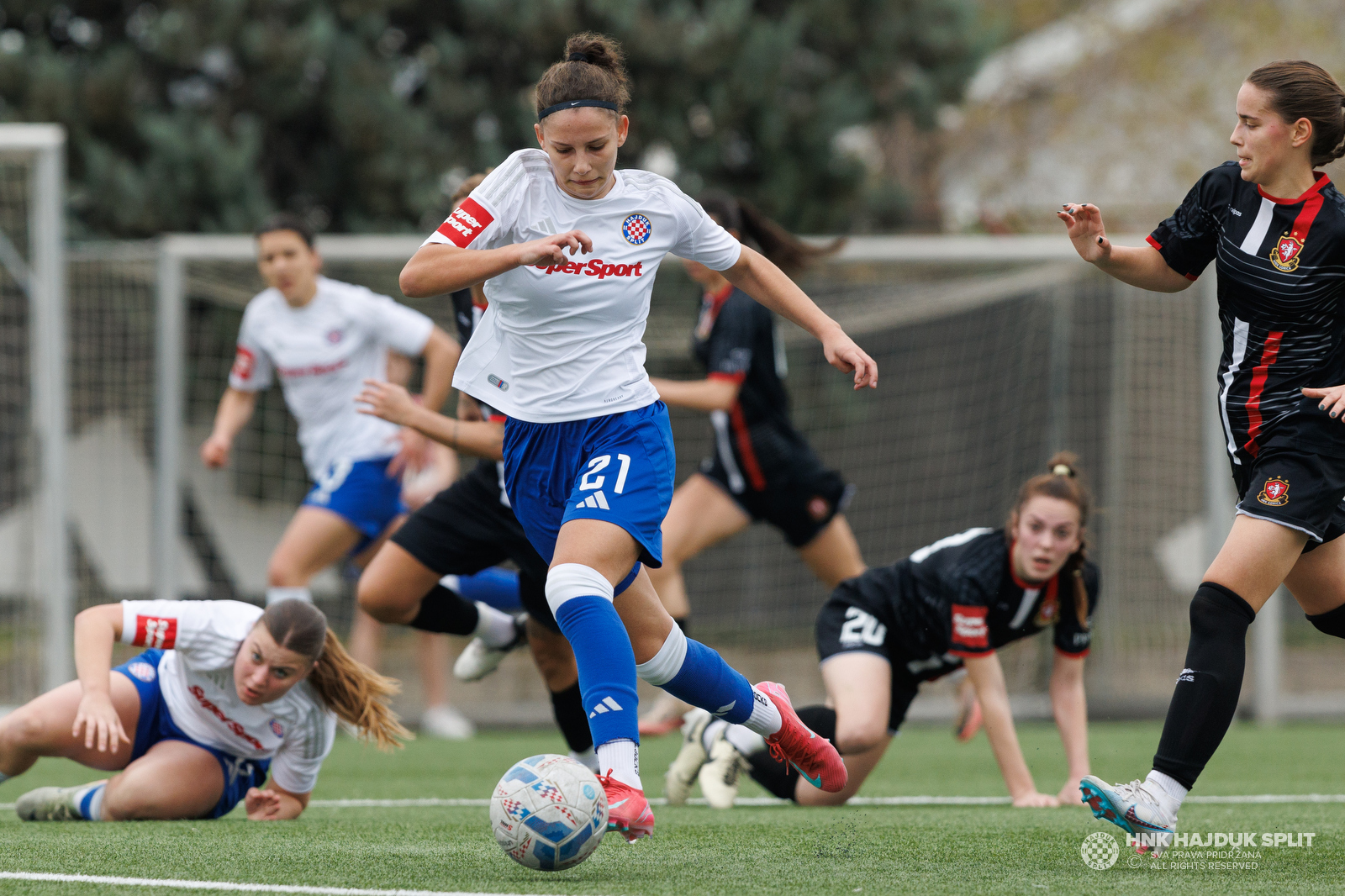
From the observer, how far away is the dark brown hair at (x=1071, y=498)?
4.84m

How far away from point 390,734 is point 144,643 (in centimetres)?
81


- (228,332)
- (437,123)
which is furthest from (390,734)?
(437,123)

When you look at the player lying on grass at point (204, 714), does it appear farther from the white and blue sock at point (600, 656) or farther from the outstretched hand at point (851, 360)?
the outstretched hand at point (851, 360)

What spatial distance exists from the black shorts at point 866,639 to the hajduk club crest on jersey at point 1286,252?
214 centimetres

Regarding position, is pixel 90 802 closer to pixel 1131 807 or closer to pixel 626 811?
pixel 626 811

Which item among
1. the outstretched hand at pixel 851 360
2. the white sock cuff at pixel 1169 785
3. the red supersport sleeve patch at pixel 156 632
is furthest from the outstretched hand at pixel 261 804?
the white sock cuff at pixel 1169 785

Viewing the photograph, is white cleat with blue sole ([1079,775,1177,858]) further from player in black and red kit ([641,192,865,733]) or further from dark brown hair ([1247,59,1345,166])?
player in black and red kit ([641,192,865,733])

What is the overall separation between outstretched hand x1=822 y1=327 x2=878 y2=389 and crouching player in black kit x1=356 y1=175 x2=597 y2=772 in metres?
1.45

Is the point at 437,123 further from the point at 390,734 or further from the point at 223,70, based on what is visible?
the point at 390,734

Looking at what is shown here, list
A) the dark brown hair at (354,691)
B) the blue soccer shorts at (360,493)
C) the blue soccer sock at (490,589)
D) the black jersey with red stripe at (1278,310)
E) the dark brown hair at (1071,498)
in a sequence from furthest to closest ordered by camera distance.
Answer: the blue soccer shorts at (360,493)
the blue soccer sock at (490,589)
the dark brown hair at (1071,498)
the dark brown hair at (354,691)
the black jersey with red stripe at (1278,310)

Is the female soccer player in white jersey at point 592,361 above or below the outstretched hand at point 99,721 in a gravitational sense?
above

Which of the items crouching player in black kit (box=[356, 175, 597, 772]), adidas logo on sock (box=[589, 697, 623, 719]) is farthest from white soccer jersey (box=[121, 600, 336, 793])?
adidas logo on sock (box=[589, 697, 623, 719])

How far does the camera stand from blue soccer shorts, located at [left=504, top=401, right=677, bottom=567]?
351 cm

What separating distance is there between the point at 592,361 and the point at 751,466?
346 centimetres
